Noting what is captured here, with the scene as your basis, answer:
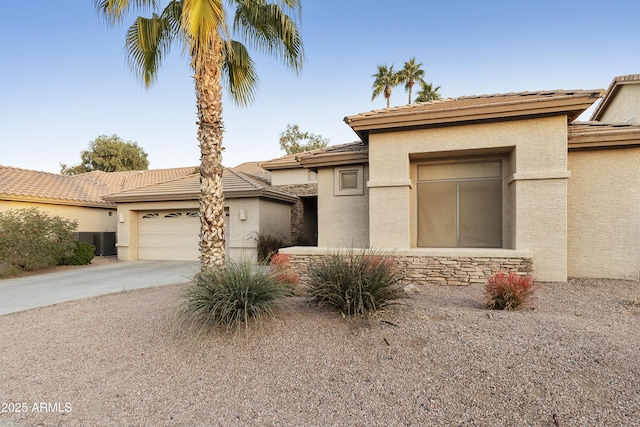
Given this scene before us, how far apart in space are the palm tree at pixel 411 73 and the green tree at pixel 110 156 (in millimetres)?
31434

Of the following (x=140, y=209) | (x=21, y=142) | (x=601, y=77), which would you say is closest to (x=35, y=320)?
(x=140, y=209)

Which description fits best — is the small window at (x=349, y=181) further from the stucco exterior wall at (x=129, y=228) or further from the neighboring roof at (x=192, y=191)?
the stucco exterior wall at (x=129, y=228)

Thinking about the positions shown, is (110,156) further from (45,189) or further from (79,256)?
(79,256)

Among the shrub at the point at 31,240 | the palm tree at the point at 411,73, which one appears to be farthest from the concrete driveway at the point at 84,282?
the palm tree at the point at 411,73

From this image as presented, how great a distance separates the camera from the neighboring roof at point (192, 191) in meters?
14.0

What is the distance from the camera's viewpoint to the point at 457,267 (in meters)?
8.20

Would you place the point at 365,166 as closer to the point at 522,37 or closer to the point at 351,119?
the point at 351,119

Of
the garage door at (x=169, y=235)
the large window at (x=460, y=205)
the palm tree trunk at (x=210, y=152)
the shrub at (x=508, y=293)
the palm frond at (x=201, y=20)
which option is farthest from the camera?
the garage door at (x=169, y=235)

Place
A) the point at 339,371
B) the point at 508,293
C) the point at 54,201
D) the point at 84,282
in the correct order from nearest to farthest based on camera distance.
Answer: the point at 339,371 < the point at 508,293 < the point at 84,282 < the point at 54,201

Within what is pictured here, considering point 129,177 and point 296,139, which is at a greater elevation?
point 296,139

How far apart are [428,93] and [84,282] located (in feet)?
95.9

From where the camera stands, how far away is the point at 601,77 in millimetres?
13648

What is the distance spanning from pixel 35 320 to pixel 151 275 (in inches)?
210

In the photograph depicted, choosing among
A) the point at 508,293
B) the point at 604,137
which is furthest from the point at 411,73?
the point at 508,293
